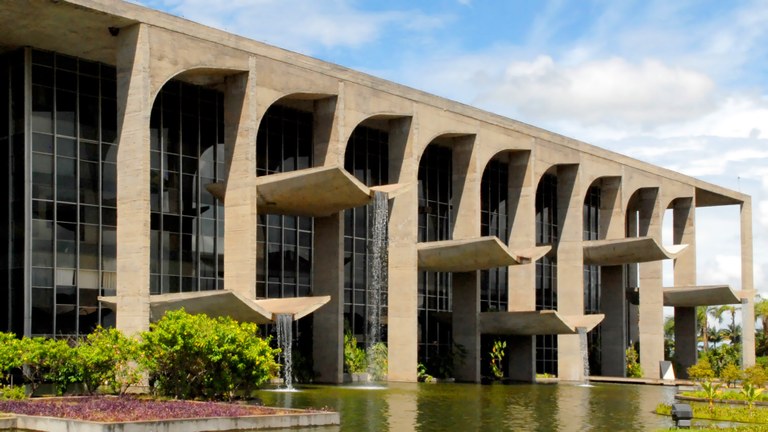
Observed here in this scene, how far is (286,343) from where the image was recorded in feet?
128

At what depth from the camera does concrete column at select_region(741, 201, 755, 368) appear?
65.1 metres

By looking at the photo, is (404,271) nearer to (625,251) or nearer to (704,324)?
(625,251)

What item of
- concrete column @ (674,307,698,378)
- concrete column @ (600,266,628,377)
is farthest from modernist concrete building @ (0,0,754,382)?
concrete column @ (674,307,698,378)

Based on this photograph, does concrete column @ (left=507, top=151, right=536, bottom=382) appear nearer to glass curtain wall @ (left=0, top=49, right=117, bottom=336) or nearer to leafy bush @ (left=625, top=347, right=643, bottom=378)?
leafy bush @ (left=625, top=347, right=643, bottom=378)

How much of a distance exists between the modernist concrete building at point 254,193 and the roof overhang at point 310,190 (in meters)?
0.10

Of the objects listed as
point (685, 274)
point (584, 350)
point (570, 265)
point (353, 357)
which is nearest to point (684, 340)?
point (685, 274)

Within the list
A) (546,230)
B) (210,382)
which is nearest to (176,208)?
(210,382)

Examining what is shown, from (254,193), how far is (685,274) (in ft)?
121

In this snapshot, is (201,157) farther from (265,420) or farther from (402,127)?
(265,420)

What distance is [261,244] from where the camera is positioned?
4291cm

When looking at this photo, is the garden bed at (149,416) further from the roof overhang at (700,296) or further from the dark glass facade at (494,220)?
the roof overhang at (700,296)

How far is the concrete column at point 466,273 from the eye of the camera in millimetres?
47812

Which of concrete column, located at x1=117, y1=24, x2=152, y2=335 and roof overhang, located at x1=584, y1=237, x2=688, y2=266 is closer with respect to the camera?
Answer: concrete column, located at x1=117, y1=24, x2=152, y2=335

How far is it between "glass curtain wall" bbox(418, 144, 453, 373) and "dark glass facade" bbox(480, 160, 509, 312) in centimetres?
326
